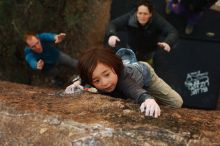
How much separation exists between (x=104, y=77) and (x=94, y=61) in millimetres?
104

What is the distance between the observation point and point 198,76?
445cm

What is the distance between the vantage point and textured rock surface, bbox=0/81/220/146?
6.15 feet

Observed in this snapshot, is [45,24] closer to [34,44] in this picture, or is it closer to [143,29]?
[34,44]

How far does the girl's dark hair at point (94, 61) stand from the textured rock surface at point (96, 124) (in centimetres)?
17

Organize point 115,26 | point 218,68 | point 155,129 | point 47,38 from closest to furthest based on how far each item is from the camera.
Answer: point 155,129 → point 115,26 → point 47,38 → point 218,68

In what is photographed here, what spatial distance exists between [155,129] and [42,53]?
1.99 m

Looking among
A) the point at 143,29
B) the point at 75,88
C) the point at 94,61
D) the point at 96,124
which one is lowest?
the point at 96,124

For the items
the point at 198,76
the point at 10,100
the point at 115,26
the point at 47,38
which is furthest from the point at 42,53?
the point at 198,76

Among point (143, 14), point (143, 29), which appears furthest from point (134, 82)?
point (143, 29)

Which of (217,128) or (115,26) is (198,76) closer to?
A: (115,26)

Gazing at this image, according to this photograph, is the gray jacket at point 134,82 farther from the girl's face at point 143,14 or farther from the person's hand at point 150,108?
the girl's face at point 143,14

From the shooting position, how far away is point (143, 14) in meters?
3.16

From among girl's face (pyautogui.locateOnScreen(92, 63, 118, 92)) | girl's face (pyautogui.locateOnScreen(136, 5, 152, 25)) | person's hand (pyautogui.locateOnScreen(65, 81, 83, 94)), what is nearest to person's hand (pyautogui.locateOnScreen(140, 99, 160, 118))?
girl's face (pyautogui.locateOnScreen(92, 63, 118, 92))

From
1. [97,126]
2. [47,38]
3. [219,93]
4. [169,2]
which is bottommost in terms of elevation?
[97,126]
